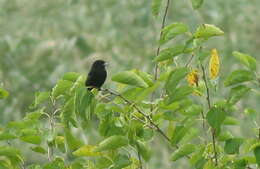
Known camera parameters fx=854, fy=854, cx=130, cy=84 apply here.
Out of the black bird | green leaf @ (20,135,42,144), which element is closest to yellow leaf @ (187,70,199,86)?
green leaf @ (20,135,42,144)

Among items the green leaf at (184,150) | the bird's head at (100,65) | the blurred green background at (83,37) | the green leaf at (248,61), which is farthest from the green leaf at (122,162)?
the blurred green background at (83,37)

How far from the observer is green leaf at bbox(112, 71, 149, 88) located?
8.77 feet

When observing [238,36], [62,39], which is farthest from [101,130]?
[238,36]

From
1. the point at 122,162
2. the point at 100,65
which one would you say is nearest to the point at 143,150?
the point at 122,162

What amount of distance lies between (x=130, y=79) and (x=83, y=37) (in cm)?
724

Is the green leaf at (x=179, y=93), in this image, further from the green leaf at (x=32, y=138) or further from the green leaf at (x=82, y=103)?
the green leaf at (x=32, y=138)

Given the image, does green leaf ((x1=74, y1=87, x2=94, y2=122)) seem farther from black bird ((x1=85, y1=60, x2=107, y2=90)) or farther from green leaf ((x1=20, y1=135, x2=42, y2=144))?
black bird ((x1=85, y1=60, x2=107, y2=90))

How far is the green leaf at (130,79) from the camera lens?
105 inches

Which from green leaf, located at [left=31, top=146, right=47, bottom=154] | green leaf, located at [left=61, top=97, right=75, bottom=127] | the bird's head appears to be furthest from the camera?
the bird's head

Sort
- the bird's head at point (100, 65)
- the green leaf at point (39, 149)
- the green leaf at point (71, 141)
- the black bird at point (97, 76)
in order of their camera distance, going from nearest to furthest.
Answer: the green leaf at point (71, 141), the green leaf at point (39, 149), the black bird at point (97, 76), the bird's head at point (100, 65)

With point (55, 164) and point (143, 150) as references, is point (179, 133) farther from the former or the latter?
point (55, 164)

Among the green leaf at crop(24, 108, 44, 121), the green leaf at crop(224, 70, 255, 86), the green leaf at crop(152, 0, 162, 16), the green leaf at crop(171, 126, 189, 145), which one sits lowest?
the green leaf at crop(171, 126, 189, 145)

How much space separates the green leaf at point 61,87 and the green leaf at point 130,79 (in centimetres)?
26

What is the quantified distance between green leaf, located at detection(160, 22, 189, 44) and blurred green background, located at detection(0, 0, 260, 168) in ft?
21.1
